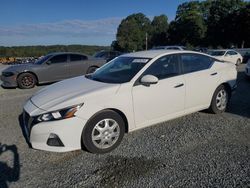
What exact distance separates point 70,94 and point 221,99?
336 centimetres

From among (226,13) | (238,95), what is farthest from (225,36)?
(238,95)

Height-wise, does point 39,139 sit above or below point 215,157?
above

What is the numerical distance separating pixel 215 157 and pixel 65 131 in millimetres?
2199

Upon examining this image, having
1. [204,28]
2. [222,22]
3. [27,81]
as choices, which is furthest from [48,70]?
[222,22]

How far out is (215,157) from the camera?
3.89 meters

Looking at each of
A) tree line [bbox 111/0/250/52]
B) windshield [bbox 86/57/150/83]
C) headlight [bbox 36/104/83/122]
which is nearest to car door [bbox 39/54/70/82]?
windshield [bbox 86/57/150/83]

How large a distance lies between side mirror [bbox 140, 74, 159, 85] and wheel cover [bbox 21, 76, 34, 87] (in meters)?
7.57

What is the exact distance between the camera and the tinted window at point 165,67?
473 centimetres

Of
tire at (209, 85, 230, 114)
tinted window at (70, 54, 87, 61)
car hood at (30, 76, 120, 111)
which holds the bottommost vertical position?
tire at (209, 85, 230, 114)

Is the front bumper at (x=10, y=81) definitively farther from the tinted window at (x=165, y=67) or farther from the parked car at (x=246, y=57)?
the parked car at (x=246, y=57)

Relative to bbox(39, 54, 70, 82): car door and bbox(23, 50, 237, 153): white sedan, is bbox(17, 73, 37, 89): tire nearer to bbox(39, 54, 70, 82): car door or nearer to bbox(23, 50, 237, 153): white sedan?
bbox(39, 54, 70, 82): car door

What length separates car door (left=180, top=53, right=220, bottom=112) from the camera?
16.8 feet

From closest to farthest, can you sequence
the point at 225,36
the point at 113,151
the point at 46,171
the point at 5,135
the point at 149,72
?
the point at 46,171, the point at 113,151, the point at 149,72, the point at 5,135, the point at 225,36

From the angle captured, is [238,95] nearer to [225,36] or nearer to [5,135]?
[5,135]
